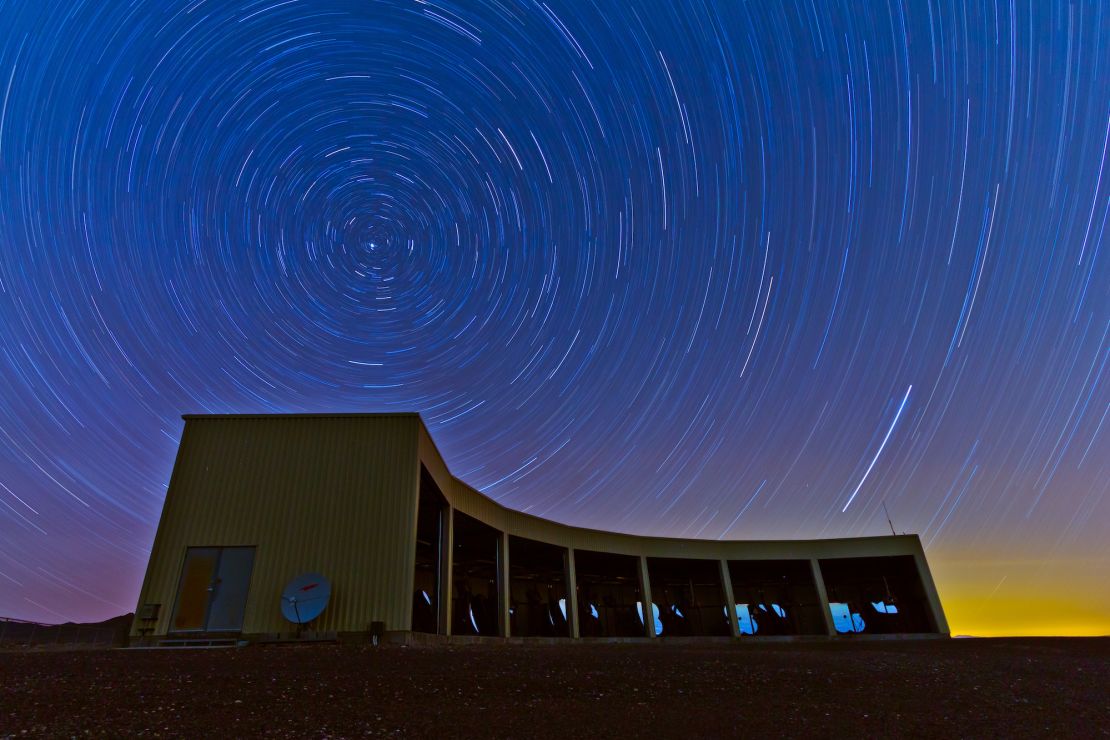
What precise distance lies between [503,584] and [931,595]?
71.0 feet

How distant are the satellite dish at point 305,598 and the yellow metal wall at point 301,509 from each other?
60 centimetres

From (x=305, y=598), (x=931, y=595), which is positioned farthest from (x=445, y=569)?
(x=931, y=595)

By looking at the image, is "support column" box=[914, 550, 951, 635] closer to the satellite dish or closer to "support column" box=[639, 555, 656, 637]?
"support column" box=[639, 555, 656, 637]

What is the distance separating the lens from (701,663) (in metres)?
9.22

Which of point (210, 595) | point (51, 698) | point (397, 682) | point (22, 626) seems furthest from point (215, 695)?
point (22, 626)

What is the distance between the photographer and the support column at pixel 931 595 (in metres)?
27.7

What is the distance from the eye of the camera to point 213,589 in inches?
550

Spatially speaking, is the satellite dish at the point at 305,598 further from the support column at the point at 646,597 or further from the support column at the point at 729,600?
the support column at the point at 729,600

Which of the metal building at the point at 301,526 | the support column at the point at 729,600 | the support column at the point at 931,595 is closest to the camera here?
the metal building at the point at 301,526

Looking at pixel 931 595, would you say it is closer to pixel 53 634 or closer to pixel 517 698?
pixel 517 698

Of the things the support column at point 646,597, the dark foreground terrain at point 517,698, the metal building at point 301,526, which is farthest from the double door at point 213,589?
the support column at point 646,597

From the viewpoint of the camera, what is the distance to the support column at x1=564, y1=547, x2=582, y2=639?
26266 mm

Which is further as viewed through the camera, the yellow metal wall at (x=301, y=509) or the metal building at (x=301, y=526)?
the yellow metal wall at (x=301, y=509)

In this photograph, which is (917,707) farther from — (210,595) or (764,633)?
(764,633)
